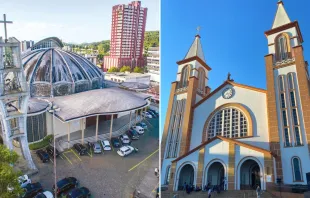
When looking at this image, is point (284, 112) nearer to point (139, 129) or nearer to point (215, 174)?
point (215, 174)

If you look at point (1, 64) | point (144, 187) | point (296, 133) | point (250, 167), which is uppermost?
point (1, 64)

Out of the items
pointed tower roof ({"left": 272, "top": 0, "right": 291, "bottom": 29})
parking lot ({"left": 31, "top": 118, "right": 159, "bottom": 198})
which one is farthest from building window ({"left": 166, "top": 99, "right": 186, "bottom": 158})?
parking lot ({"left": 31, "top": 118, "right": 159, "bottom": 198})

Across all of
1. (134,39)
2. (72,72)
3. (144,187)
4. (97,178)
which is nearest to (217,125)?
(144,187)

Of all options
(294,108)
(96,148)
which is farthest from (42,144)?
(294,108)

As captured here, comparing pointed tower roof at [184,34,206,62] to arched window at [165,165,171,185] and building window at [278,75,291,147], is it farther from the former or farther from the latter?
arched window at [165,165,171,185]

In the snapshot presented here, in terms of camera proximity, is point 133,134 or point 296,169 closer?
point 296,169

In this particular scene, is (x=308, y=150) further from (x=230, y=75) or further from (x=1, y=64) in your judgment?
(x=1, y=64)

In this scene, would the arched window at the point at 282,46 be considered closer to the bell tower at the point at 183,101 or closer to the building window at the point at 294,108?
the building window at the point at 294,108
